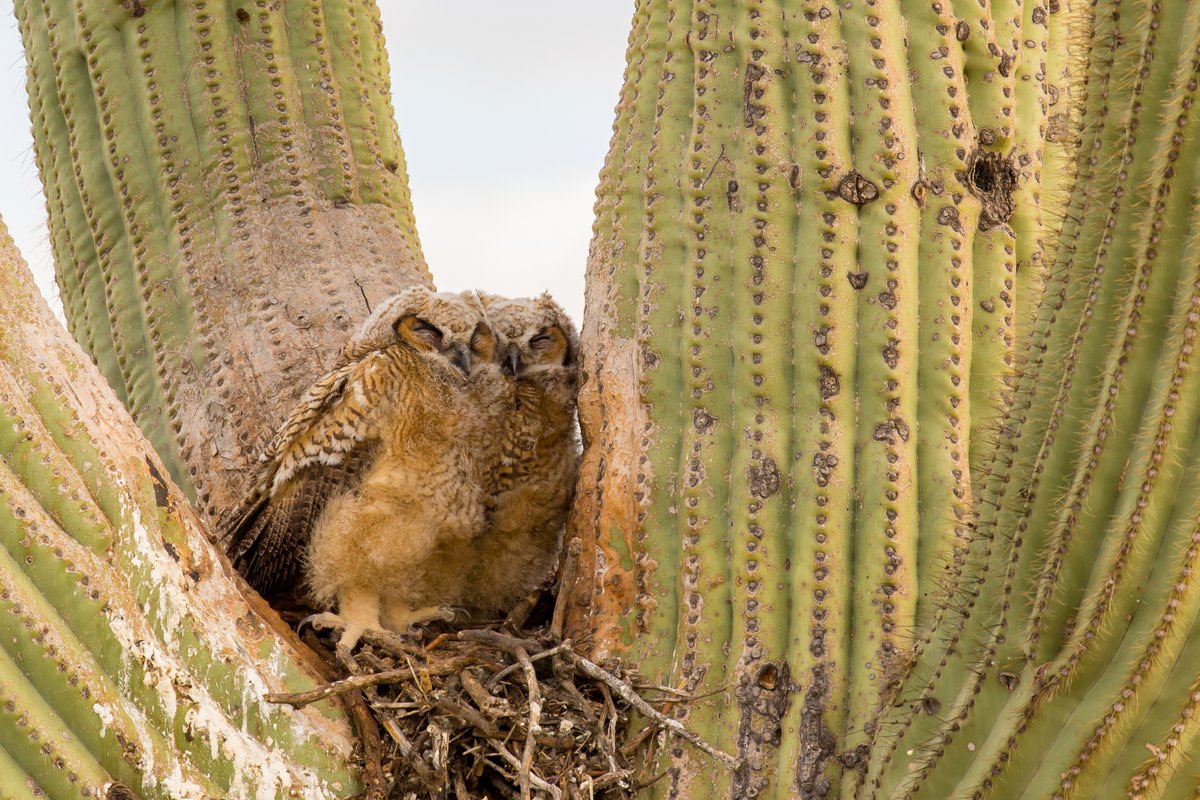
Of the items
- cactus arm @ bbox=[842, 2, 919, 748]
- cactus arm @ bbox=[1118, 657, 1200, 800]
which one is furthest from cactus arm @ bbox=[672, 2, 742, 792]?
cactus arm @ bbox=[1118, 657, 1200, 800]

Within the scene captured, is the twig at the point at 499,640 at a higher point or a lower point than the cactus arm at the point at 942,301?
lower

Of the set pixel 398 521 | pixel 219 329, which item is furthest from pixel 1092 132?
pixel 219 329

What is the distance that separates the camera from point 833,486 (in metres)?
3.69

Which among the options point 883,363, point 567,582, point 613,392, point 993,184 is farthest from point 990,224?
point 567,582

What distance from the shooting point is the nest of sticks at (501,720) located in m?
3.61

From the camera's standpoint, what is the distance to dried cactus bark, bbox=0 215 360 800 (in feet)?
9.59

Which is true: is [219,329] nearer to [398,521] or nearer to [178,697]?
[398,521]

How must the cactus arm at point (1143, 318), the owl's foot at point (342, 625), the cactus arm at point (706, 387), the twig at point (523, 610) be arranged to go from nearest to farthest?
the cactus arm at point (1143, 318) < the cactus arm at point (706, 387) < the owl's foot at point (342, 625) < the twig at point (523, 610)

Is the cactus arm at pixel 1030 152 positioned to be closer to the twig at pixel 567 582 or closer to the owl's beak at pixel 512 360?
Result: the twig at pixel 567 582

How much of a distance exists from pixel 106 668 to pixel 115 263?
9.61 ft

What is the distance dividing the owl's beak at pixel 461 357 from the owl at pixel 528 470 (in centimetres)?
17

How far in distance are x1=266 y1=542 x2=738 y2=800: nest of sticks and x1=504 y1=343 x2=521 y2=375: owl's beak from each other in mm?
1173

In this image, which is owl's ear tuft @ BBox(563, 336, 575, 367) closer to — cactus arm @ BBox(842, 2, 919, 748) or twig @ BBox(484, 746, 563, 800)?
cactus arm @ BBox(842, 2, 919, 748)

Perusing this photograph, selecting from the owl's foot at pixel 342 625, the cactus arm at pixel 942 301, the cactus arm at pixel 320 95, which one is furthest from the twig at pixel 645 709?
the cactus arm at pixel 320 95
